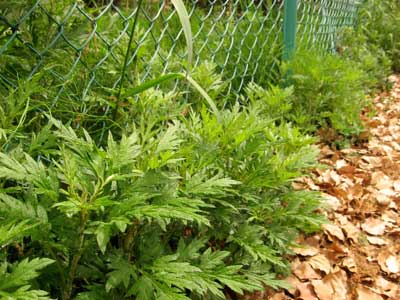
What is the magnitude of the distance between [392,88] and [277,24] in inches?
70.2

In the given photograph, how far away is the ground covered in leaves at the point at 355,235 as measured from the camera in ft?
5.78

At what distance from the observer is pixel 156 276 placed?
1.08 m

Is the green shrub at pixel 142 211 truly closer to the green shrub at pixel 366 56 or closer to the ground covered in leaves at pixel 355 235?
the ground covered in leaves at pixel 355 235

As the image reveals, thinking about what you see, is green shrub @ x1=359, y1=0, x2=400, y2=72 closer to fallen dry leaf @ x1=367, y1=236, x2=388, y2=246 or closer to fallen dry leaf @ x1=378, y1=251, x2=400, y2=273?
fallen dry leaf @ x1=367, y1=236, x2=388, y2=246

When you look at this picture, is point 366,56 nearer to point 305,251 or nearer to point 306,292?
point 305,251

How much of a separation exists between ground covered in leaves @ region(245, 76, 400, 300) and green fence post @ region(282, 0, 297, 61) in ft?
2.11

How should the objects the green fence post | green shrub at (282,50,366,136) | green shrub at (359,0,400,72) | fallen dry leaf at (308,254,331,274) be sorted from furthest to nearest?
green shrub at (359,0,400,72) < the green fence post < green shrub at (282,50,366,136) < fallen dry leaf at (308,254,331,274)

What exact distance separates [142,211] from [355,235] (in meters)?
1.39

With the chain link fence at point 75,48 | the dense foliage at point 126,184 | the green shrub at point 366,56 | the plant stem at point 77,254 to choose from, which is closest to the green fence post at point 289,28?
the chain link fence at point 75,48

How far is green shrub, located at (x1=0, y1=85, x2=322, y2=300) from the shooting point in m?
1.01

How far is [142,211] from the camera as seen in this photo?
1.00 m

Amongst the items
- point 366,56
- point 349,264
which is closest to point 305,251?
point 349,264

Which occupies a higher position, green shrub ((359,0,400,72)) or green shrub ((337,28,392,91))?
green shrub ((359,0,400,72))

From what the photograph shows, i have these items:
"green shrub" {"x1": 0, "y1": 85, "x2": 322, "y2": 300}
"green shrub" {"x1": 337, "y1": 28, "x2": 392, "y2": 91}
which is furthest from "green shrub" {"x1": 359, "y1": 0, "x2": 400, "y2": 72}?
"green shrub" {"x1": 0, "y1": 85, "x2": 322, "y2": 300}
